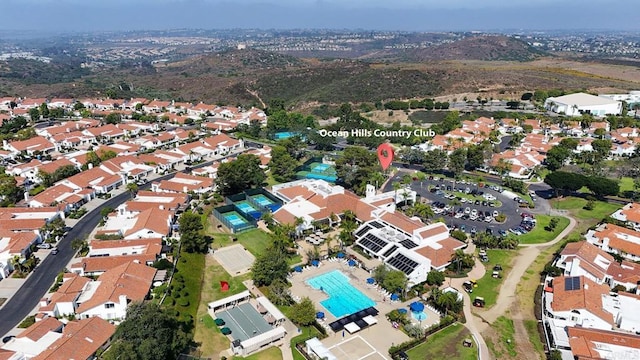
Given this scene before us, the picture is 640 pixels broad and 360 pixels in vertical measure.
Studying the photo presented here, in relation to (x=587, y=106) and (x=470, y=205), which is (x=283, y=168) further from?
(x=587, y=106)

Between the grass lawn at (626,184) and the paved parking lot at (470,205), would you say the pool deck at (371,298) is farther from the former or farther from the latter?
the grass lawn at (626,184)

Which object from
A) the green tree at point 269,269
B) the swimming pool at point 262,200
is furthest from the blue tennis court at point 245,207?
the green tree at point 269,269

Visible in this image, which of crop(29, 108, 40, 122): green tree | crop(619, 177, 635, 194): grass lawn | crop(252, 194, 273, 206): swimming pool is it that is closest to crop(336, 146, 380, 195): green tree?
crop(252, 194, 273, 206): swimming pool

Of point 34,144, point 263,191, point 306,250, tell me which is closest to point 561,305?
point 306,250

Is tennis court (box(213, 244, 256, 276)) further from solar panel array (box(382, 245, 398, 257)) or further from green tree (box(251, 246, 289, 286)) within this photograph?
solar panel array (box(382, 245, 398, 257))

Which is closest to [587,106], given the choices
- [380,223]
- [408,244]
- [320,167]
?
[320,167]

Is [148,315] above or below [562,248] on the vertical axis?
above

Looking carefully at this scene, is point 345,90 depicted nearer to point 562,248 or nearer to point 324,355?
point 562,248

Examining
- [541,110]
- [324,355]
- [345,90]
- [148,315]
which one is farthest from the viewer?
[345,90]
